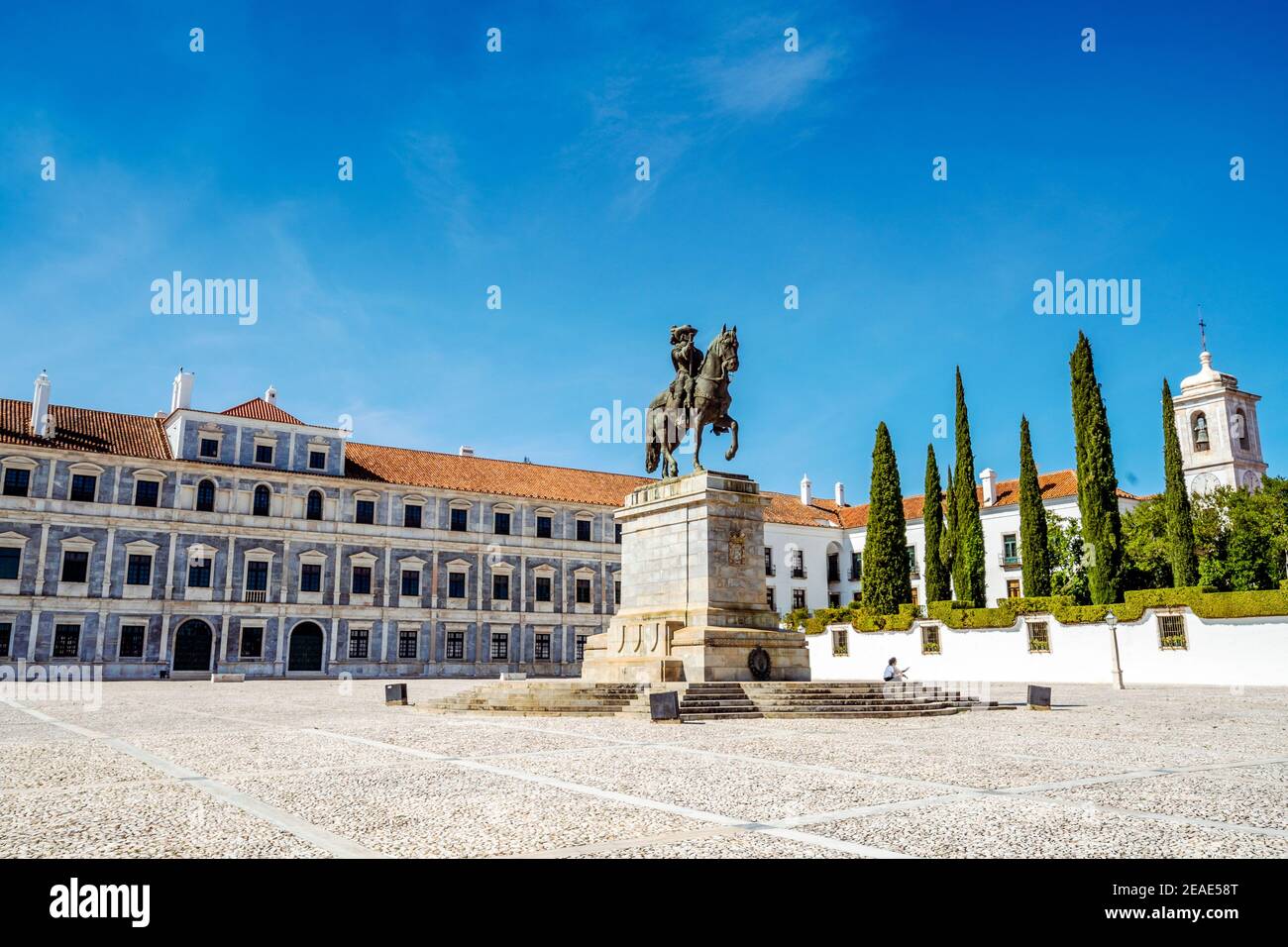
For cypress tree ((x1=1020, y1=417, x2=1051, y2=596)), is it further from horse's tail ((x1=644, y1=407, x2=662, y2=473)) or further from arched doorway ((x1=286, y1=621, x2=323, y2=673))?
arched doorway ((x1=286, y1=621, x2=323, y2=673))

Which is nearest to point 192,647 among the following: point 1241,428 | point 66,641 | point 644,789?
point 66,641

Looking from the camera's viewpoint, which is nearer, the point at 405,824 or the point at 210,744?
the point at 405,824

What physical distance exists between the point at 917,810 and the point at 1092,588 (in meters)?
32.9

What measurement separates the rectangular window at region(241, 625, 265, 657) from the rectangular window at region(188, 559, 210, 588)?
283cm

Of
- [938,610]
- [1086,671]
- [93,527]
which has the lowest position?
[1086,671]

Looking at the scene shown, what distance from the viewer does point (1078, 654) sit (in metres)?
33.1

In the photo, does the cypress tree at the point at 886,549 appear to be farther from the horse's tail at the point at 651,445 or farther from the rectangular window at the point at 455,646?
the horse's tail at the point at 651,445

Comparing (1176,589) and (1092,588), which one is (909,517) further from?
(1176,589)

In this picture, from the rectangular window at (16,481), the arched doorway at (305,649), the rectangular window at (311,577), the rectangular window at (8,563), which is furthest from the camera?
the rectangular window at (311,577)

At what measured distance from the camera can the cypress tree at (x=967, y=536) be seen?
43094 mm

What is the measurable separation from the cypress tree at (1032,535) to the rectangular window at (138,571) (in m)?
39.0

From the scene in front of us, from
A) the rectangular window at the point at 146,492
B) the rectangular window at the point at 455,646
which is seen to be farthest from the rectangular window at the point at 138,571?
the rectangular window at the point at 455,646

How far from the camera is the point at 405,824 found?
6.02 metres
